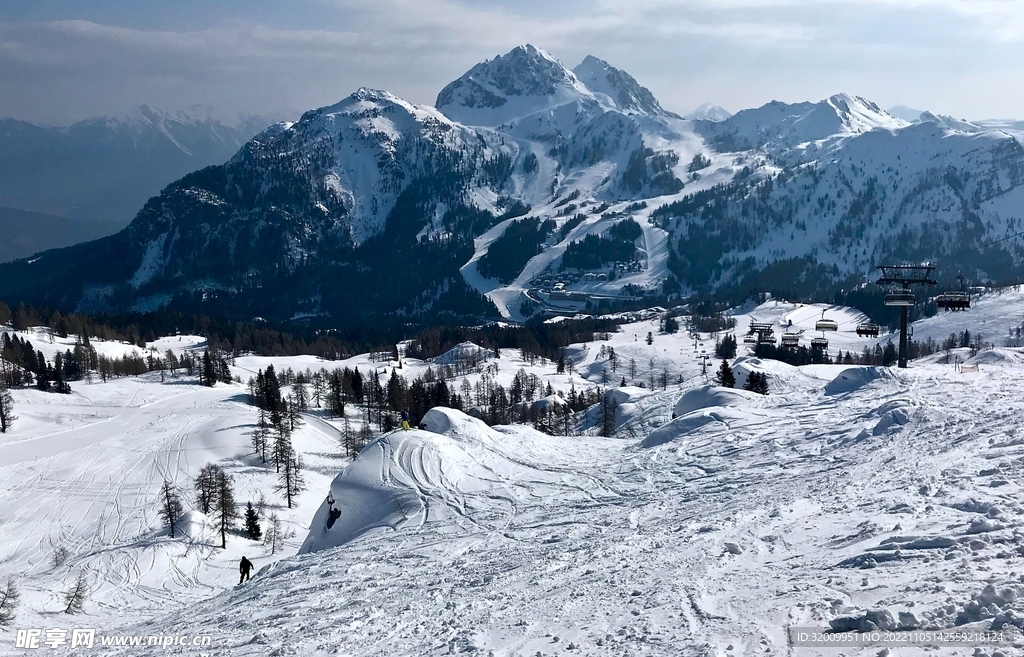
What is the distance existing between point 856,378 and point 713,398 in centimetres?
1145

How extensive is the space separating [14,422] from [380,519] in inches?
3486

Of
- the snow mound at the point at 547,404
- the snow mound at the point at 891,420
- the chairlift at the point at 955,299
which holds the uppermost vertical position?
the chairlift at the point at 955,299

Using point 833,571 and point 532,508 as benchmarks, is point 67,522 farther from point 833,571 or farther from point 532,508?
point 833,571

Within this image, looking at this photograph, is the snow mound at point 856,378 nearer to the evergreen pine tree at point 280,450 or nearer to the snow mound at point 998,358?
the snow mound at point 998,358

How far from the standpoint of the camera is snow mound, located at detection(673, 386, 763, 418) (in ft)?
176

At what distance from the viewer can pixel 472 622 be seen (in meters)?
18.1

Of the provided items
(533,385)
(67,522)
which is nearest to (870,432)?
(67,522)

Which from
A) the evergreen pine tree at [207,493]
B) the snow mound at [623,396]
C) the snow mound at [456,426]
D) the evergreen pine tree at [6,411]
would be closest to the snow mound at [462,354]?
the snow mound at [623,396]

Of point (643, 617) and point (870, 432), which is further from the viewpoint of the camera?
point (870, 432)

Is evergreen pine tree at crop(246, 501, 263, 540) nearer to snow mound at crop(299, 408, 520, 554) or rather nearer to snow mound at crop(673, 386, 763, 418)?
snow mound at crop(299, 408, 520, 554)

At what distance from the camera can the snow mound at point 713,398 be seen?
2110 inches

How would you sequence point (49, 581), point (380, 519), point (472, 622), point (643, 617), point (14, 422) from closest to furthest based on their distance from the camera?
1. point (643, 617)
2. point (472, 622)
3. point (380, 519)
4. point (49, 581)
5. point (14, 422)

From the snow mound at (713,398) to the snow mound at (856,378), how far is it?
6251 millimetres

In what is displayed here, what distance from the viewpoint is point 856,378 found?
5331cm
